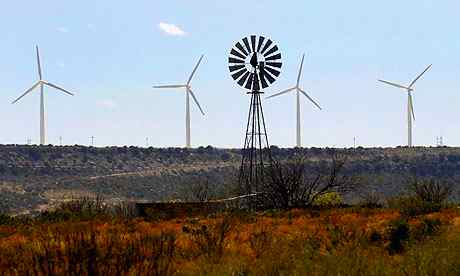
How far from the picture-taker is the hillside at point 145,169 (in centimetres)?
11781

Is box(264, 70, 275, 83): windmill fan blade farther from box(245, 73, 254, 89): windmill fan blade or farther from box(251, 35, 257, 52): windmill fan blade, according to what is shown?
box(251, 35, 257, 52): windmill fan blade

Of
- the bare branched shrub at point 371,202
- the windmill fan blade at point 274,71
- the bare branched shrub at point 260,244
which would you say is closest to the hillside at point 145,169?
the bare branched shrub at point 371,202

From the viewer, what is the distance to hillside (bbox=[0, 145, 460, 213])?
11781 centimetres

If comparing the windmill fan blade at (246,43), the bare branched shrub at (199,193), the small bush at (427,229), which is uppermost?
the windmill fan blade at (246,43)

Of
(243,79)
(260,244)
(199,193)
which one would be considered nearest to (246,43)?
(243,79)

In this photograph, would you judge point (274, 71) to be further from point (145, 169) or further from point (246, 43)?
point (145, 169)

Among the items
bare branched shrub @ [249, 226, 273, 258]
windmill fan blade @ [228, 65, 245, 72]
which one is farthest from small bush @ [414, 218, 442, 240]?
windmill fan blade @ [228, 65, 245, 72]

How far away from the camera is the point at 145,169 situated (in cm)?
14175

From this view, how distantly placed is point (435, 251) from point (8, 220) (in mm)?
28199

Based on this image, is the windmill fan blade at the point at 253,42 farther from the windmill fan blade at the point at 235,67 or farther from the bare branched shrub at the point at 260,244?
the bare branched shrub at the point at 260,244

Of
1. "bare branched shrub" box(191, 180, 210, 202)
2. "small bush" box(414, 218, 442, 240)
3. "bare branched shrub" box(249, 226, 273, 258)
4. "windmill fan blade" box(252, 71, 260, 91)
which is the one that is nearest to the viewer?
"bare branched shrub" box(249, 226, 273, 258)

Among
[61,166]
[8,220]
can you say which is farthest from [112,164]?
[8,220]

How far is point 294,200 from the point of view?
177ft

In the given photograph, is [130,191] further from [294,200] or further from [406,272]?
[406,272]
